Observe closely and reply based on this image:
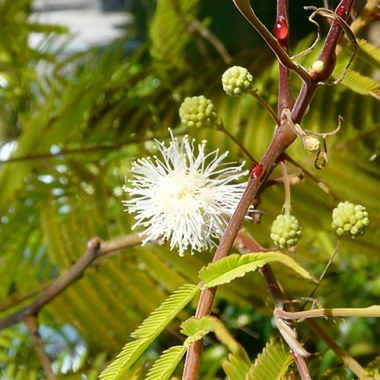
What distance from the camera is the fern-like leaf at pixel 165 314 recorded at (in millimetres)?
260

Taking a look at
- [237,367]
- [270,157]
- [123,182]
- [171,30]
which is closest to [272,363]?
[237,367]

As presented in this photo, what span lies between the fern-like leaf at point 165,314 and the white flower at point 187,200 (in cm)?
8

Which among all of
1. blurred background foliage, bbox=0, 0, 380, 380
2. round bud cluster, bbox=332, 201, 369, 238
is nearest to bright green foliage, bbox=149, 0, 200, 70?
blurred background foliage, bbox=0, 0, 380, 380

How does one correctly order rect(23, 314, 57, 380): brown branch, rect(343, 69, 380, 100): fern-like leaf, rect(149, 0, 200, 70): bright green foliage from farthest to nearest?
rect(149, 0, 200, 70): bright green foliage → rect(23, 314, 57, 380): brown branch → rect(343, 69, 380, 100): fern-like leaf

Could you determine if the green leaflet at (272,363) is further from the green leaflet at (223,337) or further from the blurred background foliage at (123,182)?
the blurred background foliage at (123,182)

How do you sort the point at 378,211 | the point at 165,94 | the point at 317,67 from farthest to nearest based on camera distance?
the point at 165,94
the point at 378,211
the point at 317,67

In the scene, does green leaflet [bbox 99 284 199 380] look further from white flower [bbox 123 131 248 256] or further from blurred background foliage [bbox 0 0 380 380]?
blurred background foliage [bbox 0 0 380 380]

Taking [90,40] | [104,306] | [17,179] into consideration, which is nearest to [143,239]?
[104,306]

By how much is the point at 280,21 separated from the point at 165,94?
0.39 meters

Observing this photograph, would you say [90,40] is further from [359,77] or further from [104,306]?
[359,77]

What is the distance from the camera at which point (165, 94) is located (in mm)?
651

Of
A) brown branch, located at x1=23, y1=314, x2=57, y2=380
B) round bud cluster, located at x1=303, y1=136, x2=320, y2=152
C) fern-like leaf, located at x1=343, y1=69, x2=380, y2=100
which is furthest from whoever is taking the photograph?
brown branch, located at x1=23, y1=314, x2=57, y2=380

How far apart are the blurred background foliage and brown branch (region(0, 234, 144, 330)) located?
0.11 meters

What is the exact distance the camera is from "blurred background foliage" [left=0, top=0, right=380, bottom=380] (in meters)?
0.53
